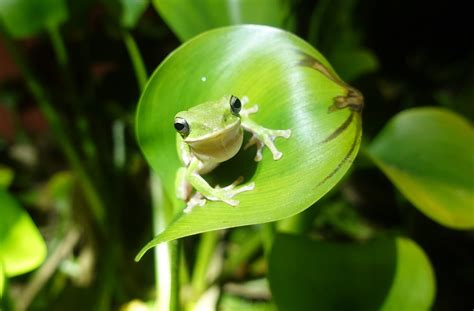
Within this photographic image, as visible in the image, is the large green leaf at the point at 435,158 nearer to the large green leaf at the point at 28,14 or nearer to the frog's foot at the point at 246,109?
the frog's foot at the point at 246,109

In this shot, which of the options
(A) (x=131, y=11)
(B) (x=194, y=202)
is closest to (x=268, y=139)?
(B) (x=194, y=202)

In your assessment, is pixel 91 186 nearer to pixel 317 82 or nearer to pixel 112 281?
pixel 112 281

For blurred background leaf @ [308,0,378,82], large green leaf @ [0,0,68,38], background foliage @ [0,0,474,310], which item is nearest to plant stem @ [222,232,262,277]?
background foliage @ [0,0,474,310]

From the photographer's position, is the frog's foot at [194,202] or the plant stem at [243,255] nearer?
the frog's foot at [194,202]

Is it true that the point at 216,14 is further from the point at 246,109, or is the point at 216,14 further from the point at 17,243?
the point at 17,243

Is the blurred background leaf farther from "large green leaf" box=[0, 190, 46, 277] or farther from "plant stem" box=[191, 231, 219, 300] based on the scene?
"large green leaf" box=[0, 190, 46, 277]

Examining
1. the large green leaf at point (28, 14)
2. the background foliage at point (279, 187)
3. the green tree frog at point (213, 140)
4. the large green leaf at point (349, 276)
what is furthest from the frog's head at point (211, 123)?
the large green leaf at point (28, 14)
